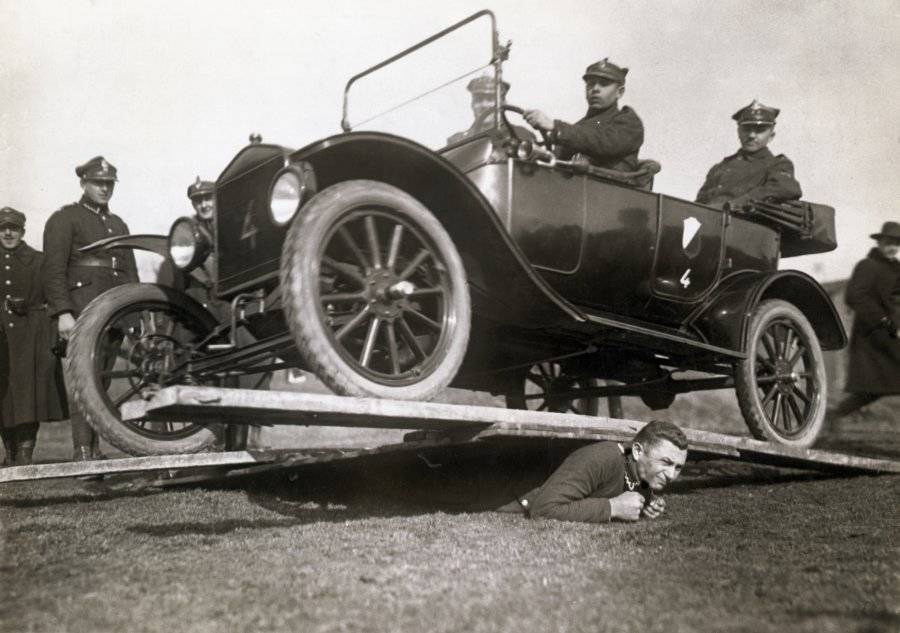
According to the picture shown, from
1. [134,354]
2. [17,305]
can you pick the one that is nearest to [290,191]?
[134,354]

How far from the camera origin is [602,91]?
455 centimetres

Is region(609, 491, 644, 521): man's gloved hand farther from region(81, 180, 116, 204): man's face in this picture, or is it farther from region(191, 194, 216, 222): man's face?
region(81, 180, 116, 204): man's face

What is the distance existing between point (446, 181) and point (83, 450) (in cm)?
309

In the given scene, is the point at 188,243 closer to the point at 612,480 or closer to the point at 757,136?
the point at 612,480

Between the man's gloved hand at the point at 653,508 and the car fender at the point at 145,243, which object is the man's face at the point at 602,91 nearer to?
the man's gloved hand at the point at 653,508

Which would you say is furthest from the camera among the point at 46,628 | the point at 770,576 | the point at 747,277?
the point at 747,277

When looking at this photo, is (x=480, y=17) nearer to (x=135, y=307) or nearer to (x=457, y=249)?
(x=457, y=249)

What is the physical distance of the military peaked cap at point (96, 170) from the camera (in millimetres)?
5379

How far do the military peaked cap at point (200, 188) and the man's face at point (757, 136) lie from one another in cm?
359

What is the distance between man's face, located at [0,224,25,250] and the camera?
6129mm

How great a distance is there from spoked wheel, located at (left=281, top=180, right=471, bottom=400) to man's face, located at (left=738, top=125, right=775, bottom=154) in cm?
304

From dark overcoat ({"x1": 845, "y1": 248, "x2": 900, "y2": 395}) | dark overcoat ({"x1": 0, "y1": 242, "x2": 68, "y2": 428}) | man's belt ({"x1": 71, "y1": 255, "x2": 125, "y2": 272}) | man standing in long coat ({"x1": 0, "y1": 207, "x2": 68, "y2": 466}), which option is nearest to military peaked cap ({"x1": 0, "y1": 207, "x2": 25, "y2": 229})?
man standing in long coat ({"x1": 0, "y1": 207, "x2": 68, "y2": 466})

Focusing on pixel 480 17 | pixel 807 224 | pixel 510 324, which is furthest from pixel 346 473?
pixel 807 224

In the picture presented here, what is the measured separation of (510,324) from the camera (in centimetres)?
400
